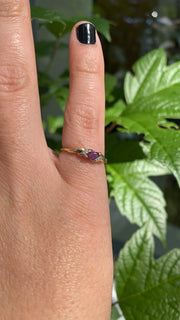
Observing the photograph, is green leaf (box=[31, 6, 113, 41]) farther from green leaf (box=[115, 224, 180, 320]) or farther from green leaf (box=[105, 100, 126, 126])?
green leaf (box=[115, 224, 180, 320])

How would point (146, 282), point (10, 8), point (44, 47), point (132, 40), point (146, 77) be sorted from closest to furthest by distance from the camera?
1. point (10, 8)
2. point (146, 282)
3. point (146, 77)
4. point (44, 47)
5. point (132, 40)

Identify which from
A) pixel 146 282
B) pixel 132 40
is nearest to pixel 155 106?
pixel 146 282

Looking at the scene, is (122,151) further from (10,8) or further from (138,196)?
(10,8)

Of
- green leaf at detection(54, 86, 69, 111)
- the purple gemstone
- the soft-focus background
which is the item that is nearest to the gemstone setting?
the purple gemstone

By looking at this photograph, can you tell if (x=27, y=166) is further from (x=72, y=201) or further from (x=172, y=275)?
(x=172, y=275)

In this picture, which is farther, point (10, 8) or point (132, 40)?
point (132, 40)

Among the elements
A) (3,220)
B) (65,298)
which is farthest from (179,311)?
(3,220)

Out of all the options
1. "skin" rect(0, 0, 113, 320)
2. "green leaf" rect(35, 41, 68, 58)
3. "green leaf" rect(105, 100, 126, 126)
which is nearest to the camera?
"skin" rect(0, 0, 113, 320)
